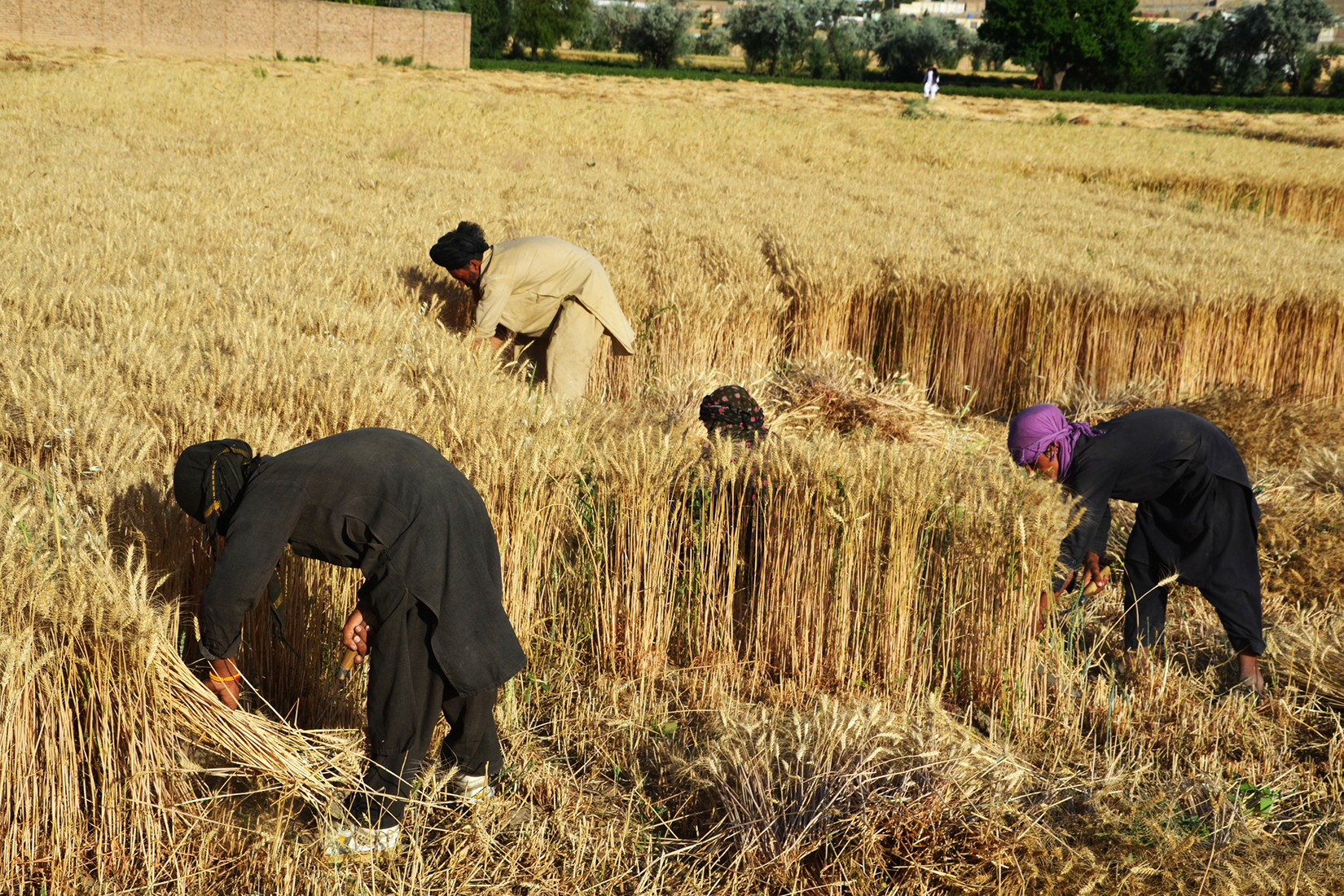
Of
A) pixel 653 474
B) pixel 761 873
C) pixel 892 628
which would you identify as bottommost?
pixel 761 873

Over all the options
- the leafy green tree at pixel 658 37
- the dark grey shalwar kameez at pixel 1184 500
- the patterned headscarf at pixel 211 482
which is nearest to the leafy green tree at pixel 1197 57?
the leafy green tree at pixel 658 37

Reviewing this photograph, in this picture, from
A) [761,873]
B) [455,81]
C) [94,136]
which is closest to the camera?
[761,873]

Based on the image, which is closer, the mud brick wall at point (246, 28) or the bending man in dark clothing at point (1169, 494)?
the bending man in dark clothing at point (1169, 494)

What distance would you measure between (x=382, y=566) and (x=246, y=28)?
3669 centimetres

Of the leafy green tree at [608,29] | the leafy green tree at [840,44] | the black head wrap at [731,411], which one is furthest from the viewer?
the leafy green tree at [608,29]

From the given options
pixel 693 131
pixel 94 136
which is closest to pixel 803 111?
pixel 693 131

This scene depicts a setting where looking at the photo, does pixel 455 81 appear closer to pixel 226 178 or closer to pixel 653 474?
pixel 226 178

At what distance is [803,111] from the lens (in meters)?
26.9

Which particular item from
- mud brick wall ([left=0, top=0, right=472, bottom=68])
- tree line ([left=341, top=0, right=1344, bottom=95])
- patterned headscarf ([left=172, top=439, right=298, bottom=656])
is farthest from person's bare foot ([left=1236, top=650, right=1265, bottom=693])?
tree line ([left=341, top=0, right=1344, bottom=95])

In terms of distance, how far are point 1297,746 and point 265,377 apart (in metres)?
4.02

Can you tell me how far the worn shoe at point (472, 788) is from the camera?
2652 mm

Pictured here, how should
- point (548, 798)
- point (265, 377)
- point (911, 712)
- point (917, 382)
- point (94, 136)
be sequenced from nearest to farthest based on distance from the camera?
point (548, 798), point (911, 712), point (265, 377), point (917, 382), point (94, 136)

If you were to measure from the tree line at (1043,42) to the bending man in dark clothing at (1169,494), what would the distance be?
1883 inches

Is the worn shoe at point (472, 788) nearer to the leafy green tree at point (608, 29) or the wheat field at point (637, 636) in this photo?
the wheat field at point (637, 636)
